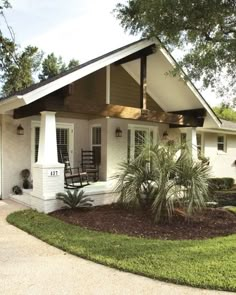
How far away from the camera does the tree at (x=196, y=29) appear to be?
8.30 metres

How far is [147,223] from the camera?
21.2ft

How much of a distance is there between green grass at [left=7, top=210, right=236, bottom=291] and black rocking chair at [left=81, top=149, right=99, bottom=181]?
14.3ft

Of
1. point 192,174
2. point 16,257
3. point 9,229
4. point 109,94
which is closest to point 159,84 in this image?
point 109,94

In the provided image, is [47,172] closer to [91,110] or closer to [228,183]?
[91,110]

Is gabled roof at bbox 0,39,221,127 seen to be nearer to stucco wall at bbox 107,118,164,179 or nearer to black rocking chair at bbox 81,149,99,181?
stucco wall at bbox 107,118,164,179

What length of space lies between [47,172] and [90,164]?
11.4ft

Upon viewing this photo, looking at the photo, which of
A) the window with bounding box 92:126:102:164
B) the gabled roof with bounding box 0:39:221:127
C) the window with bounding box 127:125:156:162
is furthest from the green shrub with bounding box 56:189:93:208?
the window with bounding box 127:125:156:162

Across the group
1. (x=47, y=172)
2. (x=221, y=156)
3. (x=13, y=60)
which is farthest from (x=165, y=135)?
(x=13, y=60)

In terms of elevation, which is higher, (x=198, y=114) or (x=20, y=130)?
(x=198, y=114)

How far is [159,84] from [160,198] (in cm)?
568

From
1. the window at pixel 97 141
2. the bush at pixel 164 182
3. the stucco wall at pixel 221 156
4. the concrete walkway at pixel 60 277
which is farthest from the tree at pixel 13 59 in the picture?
the stucco wall at pixel 221 156

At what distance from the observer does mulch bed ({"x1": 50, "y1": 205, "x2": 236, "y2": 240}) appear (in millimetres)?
5824

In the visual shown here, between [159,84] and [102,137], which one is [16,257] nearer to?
[102,137]

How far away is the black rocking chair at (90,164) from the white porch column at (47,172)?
2.81m
